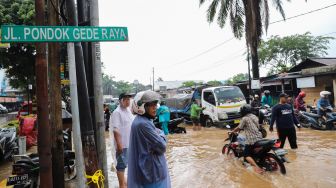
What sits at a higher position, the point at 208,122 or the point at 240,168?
the point at 208,122

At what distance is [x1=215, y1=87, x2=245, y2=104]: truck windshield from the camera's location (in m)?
15.8

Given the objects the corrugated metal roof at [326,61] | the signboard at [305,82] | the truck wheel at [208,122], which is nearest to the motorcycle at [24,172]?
the truck wheel at [208,122]

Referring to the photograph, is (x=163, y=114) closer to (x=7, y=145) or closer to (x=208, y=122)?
(x=208, y=122)

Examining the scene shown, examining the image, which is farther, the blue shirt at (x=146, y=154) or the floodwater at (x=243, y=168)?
the floodwater at (x=243, y=168)

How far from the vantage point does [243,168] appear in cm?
740

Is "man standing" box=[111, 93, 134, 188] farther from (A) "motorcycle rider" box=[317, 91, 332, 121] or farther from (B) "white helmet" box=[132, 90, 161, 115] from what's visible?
(A) "motorcycle rider" box=[317, 91, 332, 121]

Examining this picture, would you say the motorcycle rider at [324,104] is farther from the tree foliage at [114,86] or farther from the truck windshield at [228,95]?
the tree foliage at [114,86]

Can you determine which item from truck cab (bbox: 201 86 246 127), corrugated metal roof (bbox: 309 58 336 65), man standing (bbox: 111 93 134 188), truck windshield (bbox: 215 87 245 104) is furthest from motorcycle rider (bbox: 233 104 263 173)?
corrugated metal roof (bbox: 309 58 336 65)

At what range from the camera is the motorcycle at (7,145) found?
8914mm

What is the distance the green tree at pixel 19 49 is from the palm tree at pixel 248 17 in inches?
392

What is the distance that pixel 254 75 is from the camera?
59.9 ft

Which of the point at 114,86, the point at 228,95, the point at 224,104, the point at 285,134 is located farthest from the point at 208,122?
the point at 114,86

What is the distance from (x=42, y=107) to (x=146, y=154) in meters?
1.75

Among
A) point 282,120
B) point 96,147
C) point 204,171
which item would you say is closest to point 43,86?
point 96,147
